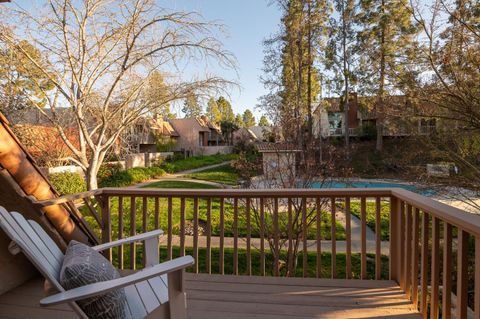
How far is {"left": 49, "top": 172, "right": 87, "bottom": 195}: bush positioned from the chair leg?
341 inches

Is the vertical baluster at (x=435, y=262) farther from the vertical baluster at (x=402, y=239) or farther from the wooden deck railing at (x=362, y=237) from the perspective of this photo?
the vertical baluster at (x=402, y=239)

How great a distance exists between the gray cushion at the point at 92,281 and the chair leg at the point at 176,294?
0.24 meters

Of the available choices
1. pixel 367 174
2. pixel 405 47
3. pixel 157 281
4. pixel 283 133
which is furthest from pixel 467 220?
pixel 367 174

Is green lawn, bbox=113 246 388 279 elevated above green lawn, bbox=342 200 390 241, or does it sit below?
below

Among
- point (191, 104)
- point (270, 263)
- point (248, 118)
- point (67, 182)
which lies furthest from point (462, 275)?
point (248, 118)

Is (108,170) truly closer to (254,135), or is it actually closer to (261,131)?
(261,131)

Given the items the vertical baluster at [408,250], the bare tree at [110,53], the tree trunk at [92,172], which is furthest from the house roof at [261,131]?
the vertical baluster at [408,250]

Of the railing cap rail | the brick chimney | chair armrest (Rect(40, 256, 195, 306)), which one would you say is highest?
the brick chimney

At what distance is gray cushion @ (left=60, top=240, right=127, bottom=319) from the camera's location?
4.53ft

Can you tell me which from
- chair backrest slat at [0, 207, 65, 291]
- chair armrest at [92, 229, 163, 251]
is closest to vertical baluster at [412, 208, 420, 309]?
chair armrest at [92, 229, 163, 251]

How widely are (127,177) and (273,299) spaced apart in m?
11.5

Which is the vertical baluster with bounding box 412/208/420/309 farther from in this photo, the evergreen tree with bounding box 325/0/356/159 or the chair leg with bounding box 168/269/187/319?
the evergreen tree with bounding box 325/0/356/159

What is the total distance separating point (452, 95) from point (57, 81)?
6380 mm

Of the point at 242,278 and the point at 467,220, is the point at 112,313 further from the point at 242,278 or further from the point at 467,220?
the point at 467,220
